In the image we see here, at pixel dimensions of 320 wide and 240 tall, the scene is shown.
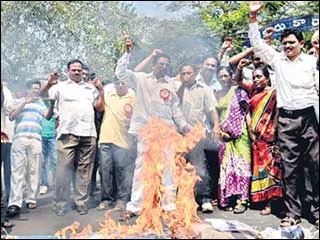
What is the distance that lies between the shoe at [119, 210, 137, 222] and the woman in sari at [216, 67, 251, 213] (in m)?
1.14

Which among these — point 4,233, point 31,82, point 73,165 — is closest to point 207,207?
point 73,165

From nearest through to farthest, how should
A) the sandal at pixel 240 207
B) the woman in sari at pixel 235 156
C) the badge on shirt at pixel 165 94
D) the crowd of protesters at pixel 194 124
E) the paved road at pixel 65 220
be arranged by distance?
the paved road at pixel 65 220, the crowd of protesters at pixel 194 124, the badge on shirt at pixel 165 94, the sandal at pixel 240 207, the woman in sari at pixel 235 156

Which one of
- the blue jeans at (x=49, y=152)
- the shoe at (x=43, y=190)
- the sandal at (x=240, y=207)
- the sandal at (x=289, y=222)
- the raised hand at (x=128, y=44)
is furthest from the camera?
the blue jeans at (x=49, y=152)

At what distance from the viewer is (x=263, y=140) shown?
6.82 meters

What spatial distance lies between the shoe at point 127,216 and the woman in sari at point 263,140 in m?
1.38

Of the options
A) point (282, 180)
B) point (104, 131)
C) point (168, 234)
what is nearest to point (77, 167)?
point (104, 131)

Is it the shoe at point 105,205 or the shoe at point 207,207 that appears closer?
the shoe at point 207,207

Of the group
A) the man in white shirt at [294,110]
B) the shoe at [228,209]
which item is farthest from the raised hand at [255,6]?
the shoe at [228,209]

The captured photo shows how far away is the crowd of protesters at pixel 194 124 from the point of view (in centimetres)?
621

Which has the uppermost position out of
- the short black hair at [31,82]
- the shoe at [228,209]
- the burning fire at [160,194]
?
the short black hair at [31,82]

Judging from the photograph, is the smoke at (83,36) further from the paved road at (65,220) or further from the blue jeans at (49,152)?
the blue jeans at (49,152)

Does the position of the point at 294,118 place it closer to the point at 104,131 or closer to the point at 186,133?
the point at 186,133

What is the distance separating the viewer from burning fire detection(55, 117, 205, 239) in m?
5.65

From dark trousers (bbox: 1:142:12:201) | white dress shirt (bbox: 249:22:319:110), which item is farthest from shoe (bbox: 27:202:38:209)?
white dress shirt (bbox: 249:22:319:110)
